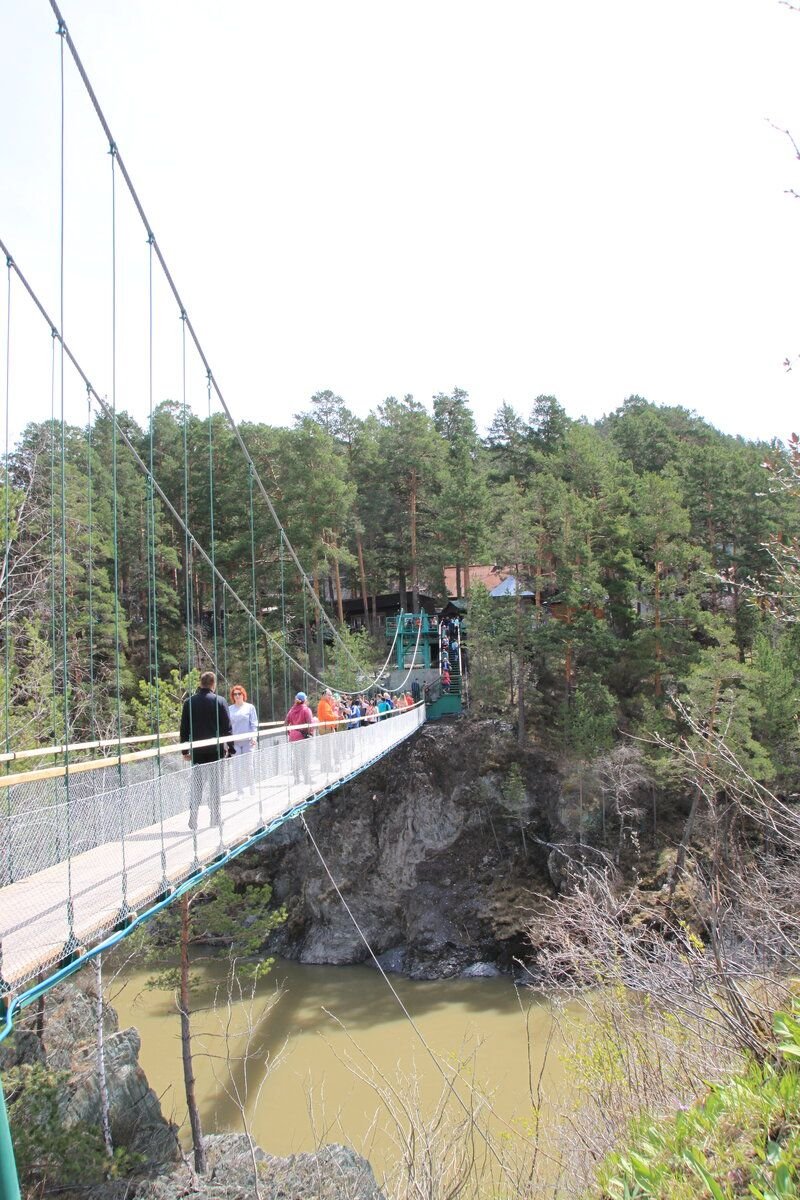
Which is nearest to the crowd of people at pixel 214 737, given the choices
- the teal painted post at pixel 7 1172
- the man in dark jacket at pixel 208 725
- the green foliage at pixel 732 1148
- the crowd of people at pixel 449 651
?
the man in dark jacket at pixel 208 725

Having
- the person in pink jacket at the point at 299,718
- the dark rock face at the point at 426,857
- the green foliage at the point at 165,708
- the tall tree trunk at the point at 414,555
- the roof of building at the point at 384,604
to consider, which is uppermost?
the tall tree trunk at the point at 414,555

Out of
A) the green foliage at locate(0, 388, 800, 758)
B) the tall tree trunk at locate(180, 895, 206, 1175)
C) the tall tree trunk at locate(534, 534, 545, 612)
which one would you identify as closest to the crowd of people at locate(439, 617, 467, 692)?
the green foliage at locate(0, 388, 800, 758)

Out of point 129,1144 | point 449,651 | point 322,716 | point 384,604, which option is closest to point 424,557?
point 384,604

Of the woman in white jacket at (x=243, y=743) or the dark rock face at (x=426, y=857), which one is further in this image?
the dark rock face at (x=426, y=857)

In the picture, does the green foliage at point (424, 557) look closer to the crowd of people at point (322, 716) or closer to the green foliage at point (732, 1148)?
the crowd of people at point (322, 716)

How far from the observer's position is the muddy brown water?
34.0 feet

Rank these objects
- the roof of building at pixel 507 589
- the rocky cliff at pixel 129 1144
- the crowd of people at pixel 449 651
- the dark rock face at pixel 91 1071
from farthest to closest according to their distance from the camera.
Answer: the crowd of people at pixel 449 651 < the roof of building at pixel 507 589 < the dark rock face at pixel 91 1071 < the rocky cliff at pixel 129 1144

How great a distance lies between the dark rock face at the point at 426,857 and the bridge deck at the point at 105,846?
1046 cm

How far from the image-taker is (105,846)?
14.5ft

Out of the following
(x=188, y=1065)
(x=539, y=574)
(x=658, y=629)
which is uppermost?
(x=539, y=574)

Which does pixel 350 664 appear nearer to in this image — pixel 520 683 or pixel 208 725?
pixel 520 683

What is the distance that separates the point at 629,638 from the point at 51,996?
1303 cm

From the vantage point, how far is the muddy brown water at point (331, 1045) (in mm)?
10367

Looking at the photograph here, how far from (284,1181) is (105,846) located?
15.0 ft
